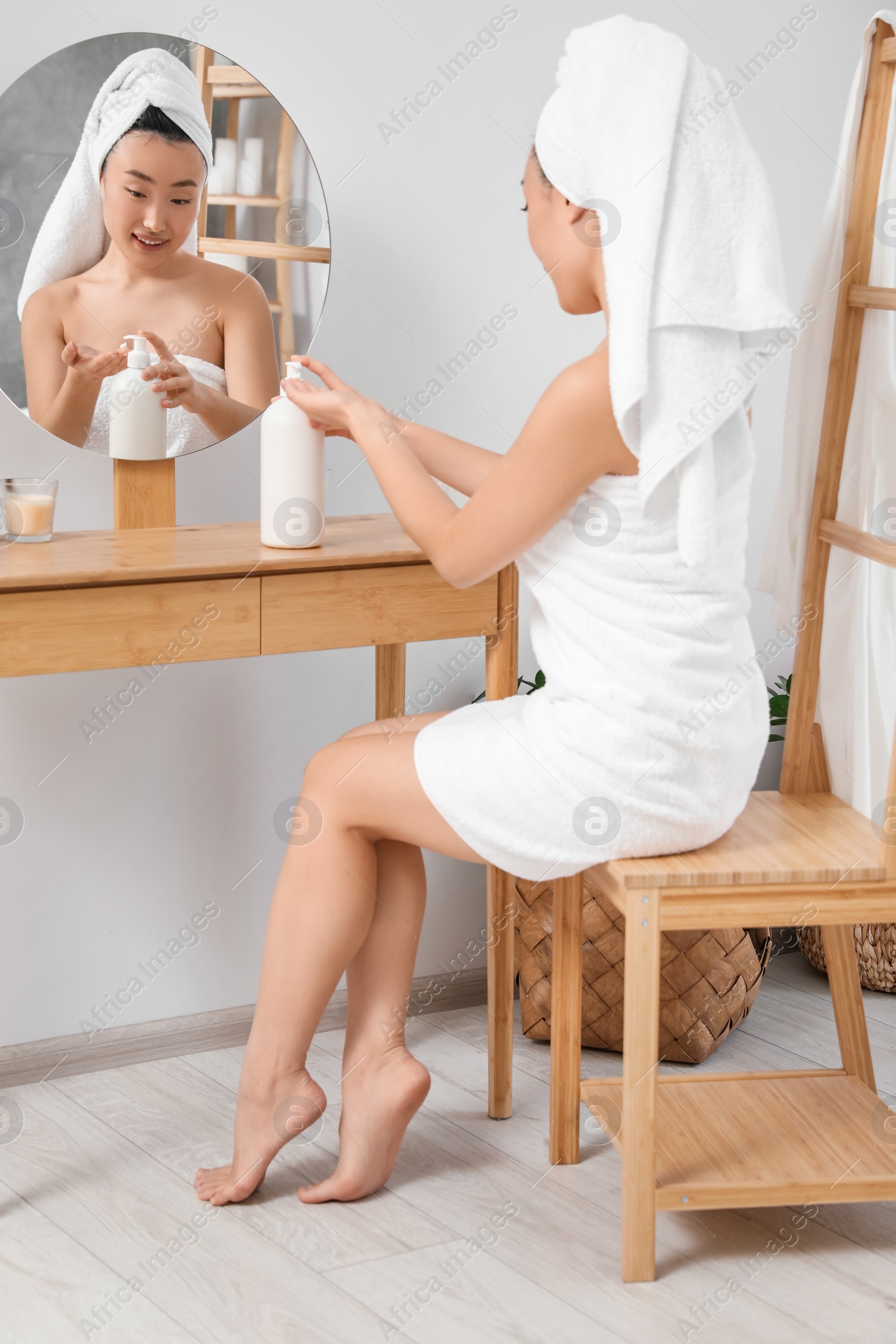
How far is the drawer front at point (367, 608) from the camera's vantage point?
5.68 ft

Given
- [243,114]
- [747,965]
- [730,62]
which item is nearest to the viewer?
[243,114]

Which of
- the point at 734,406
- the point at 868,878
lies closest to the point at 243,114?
the point at 734,406

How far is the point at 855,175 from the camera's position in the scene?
5.49ft

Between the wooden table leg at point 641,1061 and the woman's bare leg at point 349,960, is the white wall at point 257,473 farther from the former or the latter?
the wooden table leg at point 641,1061

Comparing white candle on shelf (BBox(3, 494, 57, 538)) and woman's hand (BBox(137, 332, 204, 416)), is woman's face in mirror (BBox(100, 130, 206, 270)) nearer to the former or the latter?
woman's hand (BBox(137, 332, 204, 416))

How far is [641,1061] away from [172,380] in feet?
3.53

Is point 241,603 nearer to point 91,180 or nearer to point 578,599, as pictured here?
point 578,599

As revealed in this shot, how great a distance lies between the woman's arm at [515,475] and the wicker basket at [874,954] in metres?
1.25

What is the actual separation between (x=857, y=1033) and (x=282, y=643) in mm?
933

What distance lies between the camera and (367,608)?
1780 millimetres

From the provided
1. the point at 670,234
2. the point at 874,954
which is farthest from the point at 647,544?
the point at 874,954

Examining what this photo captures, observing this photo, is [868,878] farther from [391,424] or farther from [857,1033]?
[391,424]

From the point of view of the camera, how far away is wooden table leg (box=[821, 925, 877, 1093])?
191cm

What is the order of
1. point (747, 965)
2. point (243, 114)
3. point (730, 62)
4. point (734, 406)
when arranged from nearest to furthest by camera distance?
point (734, 406)
point (243, 114)
point (747, 965)
point (730, 62)
